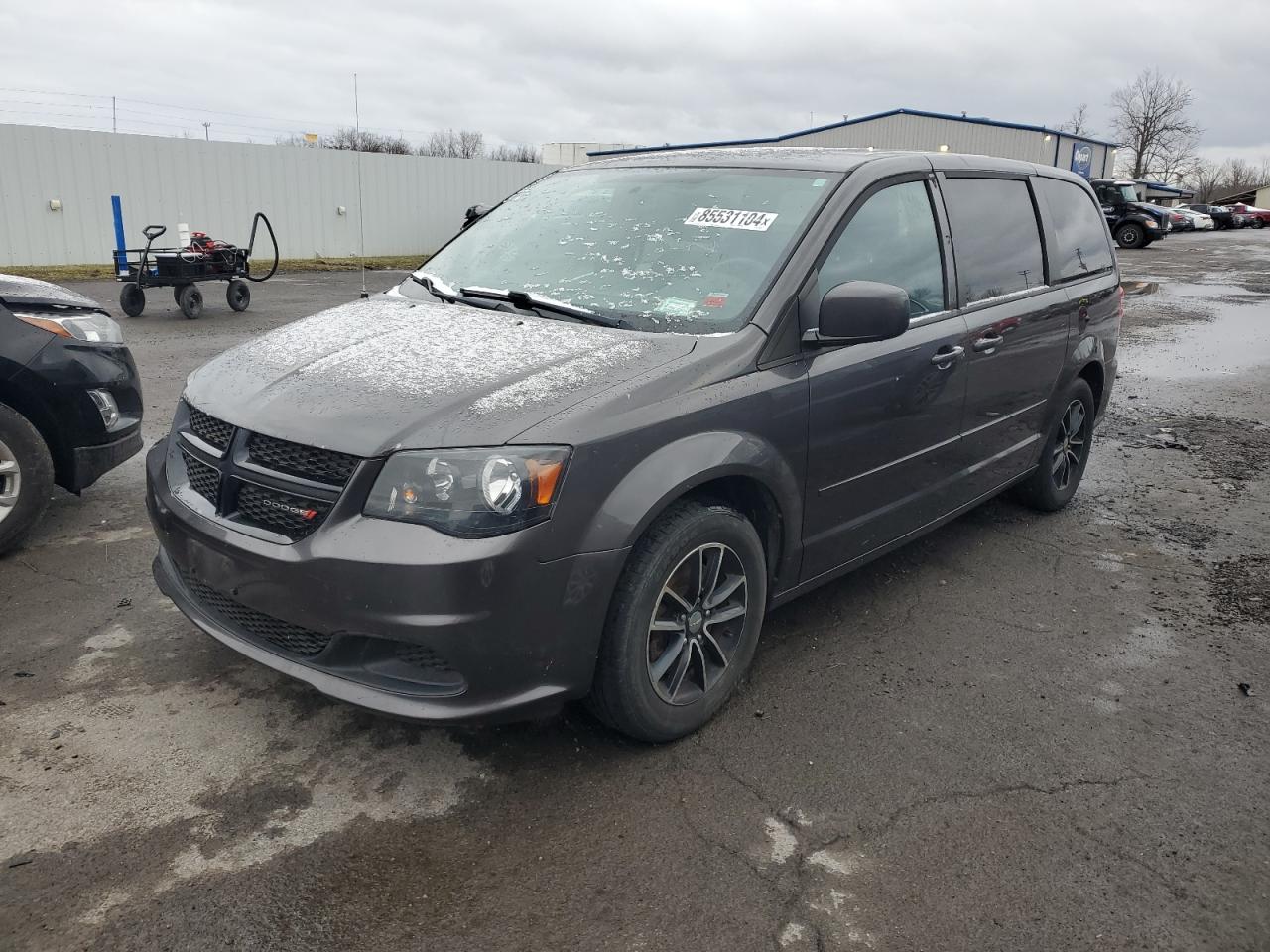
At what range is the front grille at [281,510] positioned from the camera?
2.65 m

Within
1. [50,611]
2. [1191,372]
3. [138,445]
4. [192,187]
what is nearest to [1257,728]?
[50,611]

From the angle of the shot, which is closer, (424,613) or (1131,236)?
(424,613)

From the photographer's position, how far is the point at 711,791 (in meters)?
2.87

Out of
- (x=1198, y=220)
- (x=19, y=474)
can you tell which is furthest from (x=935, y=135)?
(x=19, y=474)

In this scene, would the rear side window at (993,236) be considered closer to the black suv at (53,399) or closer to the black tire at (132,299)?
the black suv at (53,399)

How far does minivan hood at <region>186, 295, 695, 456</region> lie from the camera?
8.65ft

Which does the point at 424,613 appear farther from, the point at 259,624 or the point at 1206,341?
the point at 1206,341

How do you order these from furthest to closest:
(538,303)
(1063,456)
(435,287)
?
(1063,456)
(435,287)
(538,303)

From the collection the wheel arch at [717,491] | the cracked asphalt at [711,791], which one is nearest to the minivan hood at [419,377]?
the wheel arch at [717,491]

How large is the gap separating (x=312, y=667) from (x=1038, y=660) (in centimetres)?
266

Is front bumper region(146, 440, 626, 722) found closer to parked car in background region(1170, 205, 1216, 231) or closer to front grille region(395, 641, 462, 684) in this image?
front grille region(395, 641, 462, 684)

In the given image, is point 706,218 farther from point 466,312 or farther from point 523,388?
point 523,388

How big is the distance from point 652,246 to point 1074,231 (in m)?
2.78

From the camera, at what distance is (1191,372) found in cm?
1030
